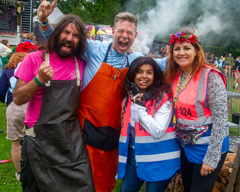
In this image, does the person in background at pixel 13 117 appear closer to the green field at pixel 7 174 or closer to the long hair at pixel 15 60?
the long hair at pixel 15 60

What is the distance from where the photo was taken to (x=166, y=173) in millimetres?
2010

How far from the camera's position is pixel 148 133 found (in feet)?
6.66

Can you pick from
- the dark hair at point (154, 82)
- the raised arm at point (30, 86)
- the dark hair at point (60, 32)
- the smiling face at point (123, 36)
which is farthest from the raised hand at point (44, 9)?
the dark hair at point (154, 82)

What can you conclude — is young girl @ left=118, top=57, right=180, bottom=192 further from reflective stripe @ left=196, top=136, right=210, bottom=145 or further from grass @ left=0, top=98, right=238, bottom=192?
grass @ left=0, top=98, right=238, bottom=192

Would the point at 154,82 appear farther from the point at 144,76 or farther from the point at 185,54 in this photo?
the point at 185,54

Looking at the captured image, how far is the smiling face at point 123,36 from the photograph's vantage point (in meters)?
2.35

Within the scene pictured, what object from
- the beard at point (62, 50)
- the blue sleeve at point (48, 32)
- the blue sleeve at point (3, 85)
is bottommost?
the blue sleeve at point (3, 85)

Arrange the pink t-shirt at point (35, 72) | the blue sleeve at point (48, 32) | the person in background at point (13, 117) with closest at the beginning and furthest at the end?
the pink t-shirt at point (35, 72)
the blue sleeve at point (48, 32)
the person in background at point (13, 117)

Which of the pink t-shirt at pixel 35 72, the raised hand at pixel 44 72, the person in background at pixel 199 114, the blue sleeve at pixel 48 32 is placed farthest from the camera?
the blue sleeve at pixel 48 32

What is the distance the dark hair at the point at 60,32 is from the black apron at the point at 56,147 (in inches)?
5.5

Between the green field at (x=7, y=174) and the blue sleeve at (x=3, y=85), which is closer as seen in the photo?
the green field at (x=7, y=174)

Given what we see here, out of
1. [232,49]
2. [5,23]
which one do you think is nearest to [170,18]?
[232,49]

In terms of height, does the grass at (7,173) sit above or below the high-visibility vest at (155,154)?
below

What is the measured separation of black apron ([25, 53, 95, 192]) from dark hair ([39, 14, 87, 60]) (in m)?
0.14
